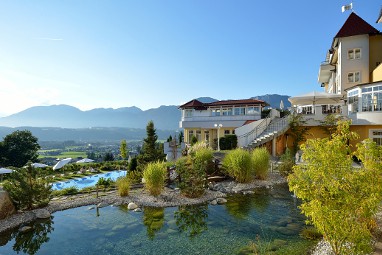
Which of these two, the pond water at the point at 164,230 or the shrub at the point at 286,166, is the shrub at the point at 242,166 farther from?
the pond water at the point at 164,230

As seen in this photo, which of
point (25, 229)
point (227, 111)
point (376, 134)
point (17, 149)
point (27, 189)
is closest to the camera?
point (25, 229)

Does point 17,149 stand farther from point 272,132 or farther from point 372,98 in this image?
point 372,98

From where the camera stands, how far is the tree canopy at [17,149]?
3606 cm

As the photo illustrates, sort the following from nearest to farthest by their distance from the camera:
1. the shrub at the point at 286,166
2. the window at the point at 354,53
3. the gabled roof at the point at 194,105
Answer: the shrub at the point at 286,166 < the window at the point at 354,53 < the gabled roof at the point at 194,105

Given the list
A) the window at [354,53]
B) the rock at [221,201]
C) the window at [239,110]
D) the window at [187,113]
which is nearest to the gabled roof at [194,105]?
the window at [187,113]

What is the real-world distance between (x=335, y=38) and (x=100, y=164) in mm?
32422

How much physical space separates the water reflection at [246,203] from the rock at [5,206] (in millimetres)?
10277

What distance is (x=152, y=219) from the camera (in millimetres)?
11227

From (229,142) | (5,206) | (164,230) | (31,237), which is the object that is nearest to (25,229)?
(31,237)

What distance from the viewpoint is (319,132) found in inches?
925

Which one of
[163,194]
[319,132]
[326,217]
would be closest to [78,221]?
[163,194]

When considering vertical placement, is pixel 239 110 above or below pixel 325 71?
below

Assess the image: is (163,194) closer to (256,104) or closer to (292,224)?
(292,224)

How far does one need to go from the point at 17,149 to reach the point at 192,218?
36.7m
